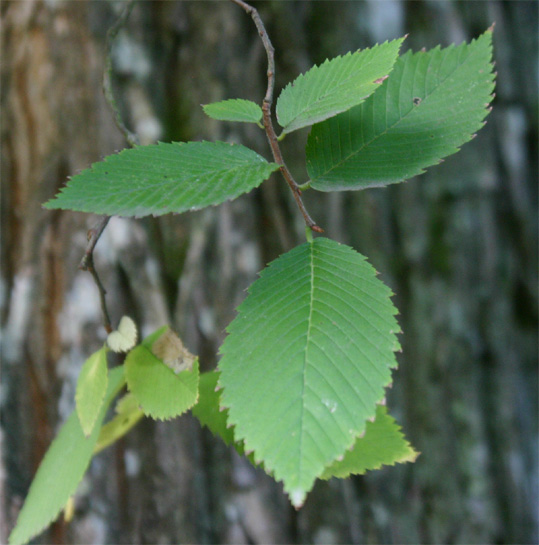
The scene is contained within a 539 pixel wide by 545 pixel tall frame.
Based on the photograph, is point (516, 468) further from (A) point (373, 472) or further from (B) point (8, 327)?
(B) point (8, 327)

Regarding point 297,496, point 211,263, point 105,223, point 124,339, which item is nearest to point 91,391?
point 124,339

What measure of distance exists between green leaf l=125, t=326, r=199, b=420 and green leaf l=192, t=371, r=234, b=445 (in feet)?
0.18

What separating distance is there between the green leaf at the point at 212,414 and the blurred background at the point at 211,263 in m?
0.61

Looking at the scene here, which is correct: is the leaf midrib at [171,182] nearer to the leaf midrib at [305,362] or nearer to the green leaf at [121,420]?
the leaf midrib at [305,362]

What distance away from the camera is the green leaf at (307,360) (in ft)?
1.29

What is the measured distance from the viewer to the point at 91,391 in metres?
0.59

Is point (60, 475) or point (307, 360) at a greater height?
point (307, 360)

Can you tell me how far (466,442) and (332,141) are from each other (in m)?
1.18

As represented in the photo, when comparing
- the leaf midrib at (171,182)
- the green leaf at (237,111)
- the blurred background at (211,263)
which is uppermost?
the green leaf at (237,111)

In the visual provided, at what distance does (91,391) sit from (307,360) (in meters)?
0.29

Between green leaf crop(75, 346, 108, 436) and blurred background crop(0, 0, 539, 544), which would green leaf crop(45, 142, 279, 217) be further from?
blurred background crop(0, 0, 539, 544)

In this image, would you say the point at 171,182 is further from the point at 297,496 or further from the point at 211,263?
the point at 211,263

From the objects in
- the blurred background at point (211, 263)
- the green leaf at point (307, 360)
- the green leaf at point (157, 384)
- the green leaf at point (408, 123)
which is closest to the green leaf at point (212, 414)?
the green leaf at point (157, 384)

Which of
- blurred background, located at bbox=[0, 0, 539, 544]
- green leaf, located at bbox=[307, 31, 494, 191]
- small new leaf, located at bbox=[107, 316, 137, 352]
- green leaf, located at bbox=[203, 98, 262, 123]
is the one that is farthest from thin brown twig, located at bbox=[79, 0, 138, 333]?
blurred background, located at bbox=[0, 0, 539, 544]
